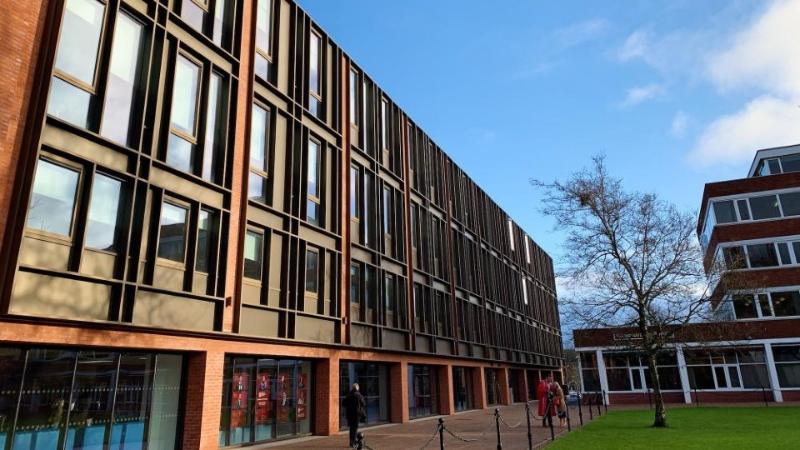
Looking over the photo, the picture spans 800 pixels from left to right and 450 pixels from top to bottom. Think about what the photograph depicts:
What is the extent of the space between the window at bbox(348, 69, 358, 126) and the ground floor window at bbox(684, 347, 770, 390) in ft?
87.1

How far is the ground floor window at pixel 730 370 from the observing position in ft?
113

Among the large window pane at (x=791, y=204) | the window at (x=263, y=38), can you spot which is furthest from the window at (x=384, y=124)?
the large window pane at (x=791, y=204)

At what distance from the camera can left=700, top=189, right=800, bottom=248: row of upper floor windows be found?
35438 millimetres

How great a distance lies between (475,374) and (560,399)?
14313 millimetres

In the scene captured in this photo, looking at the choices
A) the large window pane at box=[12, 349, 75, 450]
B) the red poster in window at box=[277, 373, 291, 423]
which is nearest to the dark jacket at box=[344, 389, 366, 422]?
the red poster in window at box=[277, 373, 291, 423]

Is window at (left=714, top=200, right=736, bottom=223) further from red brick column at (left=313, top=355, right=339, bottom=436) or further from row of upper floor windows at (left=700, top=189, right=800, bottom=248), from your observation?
red brick column at (left=313, top=355, right=339, bottom=436)

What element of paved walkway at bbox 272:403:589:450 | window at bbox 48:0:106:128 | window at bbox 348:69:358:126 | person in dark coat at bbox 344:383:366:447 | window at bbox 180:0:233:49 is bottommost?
paved walkway at bbox 272:403:589:450

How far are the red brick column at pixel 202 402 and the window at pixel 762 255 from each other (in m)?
35.5

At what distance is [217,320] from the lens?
1429cm

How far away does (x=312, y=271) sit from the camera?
63.0 feet

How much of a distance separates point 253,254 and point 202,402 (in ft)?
15.5

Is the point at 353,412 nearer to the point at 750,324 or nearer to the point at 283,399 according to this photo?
the point at 283,399

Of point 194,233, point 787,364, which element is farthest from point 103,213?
point 787,364

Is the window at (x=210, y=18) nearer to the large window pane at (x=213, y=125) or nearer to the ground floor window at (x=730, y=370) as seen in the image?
the large window pane at (x=213, y=125)
